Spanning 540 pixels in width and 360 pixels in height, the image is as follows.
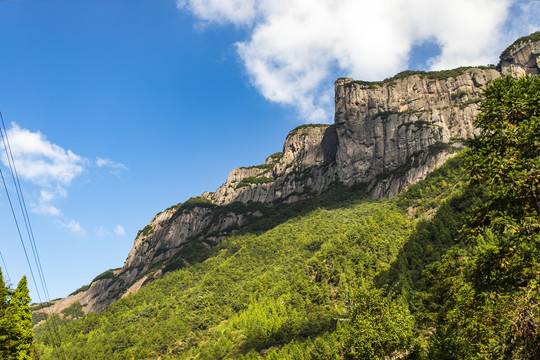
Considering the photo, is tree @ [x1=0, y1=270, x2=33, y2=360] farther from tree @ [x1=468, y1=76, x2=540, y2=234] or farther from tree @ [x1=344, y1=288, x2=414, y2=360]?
tree @ [x1=468, y1=76, x2=540, y2=234]

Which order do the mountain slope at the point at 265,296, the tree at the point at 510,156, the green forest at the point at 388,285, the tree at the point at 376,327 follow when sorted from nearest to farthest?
the tree at the point at 510,156 < the green forest at the point at 388,285 < the tree at the point at 376,327 < the mountain slope at the point at 265,296

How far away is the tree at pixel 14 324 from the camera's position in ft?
114

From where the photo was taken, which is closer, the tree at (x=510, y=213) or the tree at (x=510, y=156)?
the tree at (x=510, y=213)

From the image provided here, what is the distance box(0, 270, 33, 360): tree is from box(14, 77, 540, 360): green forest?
33847 mm

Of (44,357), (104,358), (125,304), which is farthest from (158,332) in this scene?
(125,304)

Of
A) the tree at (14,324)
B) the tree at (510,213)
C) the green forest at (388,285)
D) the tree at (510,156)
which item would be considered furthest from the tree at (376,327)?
the tree at (14,324)

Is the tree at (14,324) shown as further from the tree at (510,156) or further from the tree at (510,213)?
the tree at (510,156)

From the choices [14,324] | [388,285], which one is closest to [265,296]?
[388,285]

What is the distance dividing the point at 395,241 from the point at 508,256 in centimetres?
12150

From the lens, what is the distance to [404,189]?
186500 mm

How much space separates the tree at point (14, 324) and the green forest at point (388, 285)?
111 feet

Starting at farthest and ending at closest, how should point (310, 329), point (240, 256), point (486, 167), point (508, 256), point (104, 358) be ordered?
point (240, 256) < point (104, 358) < point (310, 329) < point (486, 167) < point (508, 256)

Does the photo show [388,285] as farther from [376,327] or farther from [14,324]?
[14,324]

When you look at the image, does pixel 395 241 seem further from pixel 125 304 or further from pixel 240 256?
pixel 125 304
